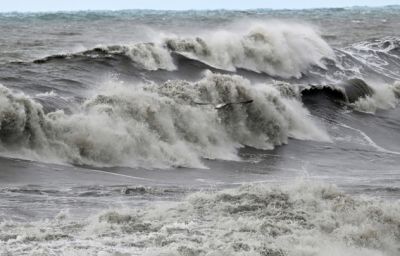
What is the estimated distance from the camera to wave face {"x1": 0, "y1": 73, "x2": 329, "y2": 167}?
11.2 m

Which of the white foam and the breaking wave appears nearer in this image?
the breaking wave

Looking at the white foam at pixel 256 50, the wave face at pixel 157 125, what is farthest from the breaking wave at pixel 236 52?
the wave face at pixel 157 125

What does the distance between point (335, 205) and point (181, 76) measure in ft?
39.5

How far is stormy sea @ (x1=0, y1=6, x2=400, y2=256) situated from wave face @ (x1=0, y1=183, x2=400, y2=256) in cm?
2

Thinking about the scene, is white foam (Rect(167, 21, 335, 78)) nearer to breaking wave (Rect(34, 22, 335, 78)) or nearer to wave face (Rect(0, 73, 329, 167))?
breaking wave (Rect(34, 22, 335, 78))

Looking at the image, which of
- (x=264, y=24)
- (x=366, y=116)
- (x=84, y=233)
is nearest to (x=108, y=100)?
(x=84, y=233)

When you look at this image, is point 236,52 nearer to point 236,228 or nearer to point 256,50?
point 256,50

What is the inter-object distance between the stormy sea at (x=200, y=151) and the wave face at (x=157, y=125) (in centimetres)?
3

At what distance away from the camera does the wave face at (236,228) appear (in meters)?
6.02

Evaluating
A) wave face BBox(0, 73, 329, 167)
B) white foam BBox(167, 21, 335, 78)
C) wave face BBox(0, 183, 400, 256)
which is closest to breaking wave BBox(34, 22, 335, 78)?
white foam BBox(167, 21, 335, 78)

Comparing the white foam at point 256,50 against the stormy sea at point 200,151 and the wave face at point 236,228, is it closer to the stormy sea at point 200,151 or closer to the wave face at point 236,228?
the stormy sea at point 200,151

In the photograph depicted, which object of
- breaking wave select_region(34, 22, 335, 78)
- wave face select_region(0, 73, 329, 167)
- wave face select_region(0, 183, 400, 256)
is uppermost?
breaking wave select_region(34, 22, 335, 78)

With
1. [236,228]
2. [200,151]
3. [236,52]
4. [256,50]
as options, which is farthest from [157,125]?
[256,50]

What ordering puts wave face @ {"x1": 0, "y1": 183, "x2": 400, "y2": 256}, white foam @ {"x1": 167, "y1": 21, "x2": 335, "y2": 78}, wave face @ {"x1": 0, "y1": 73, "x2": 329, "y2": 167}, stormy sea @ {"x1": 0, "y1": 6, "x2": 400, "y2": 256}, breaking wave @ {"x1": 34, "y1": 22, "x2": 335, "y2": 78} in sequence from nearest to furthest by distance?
wave face @ {"x1": 0, "y1": 183, "x2": 400, "y2": 256} < stormy sea @ {"x1": 0, "y1": 6, "x2": 400, "y2": 256} < wave face @ {"x1": 0, "y1": 73, "x2": 329, "y2": 167} < breaking wave @ {"x1": 34, "y1": 22, "x2": 335, "y2": 78} < white foam @ {"x1": 167, "y1": 21, "x2": 335, "y2": 78}
